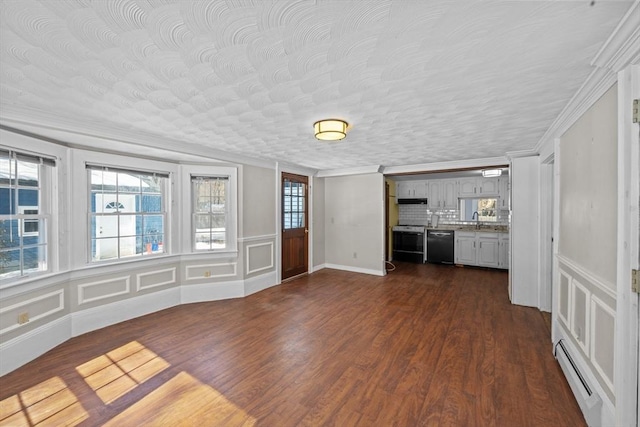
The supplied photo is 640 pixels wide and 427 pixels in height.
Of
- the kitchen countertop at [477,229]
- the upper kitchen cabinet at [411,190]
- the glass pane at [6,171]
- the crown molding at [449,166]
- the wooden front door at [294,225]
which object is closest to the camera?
the glass pane at [6,171]

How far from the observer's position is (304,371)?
2295mm

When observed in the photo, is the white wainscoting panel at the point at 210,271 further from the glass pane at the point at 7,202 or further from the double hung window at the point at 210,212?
the glass pane at the point at 7,202

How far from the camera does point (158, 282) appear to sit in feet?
12.2

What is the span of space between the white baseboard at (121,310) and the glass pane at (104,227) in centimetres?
87

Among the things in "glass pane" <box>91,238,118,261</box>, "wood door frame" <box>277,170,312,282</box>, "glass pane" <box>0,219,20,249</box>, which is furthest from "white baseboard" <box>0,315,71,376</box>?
"wood door frame" <box>277,170,312,282</box>

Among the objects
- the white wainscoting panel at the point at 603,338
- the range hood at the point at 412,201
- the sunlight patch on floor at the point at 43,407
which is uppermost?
the range hood at the point at 412,201

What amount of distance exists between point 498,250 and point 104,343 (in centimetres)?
710

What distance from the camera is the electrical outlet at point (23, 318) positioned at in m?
2.41

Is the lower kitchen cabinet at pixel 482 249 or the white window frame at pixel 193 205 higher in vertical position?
the white window frame at pixel 193 205

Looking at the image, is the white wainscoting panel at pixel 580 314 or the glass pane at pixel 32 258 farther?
the glass pane at pixel 32 258

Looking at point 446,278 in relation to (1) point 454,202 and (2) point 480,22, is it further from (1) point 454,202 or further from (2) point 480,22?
(2) point 480,22

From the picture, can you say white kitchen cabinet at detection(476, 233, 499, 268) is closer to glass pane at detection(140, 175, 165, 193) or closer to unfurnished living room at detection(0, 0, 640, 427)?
unfurnished living room at detection(0, 0, 640, 427)

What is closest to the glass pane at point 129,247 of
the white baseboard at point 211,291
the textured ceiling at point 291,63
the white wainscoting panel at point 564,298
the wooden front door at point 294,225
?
the white baseboard at point 211,291

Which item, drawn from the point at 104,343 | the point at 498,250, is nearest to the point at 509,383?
Result: the point at 104,343
